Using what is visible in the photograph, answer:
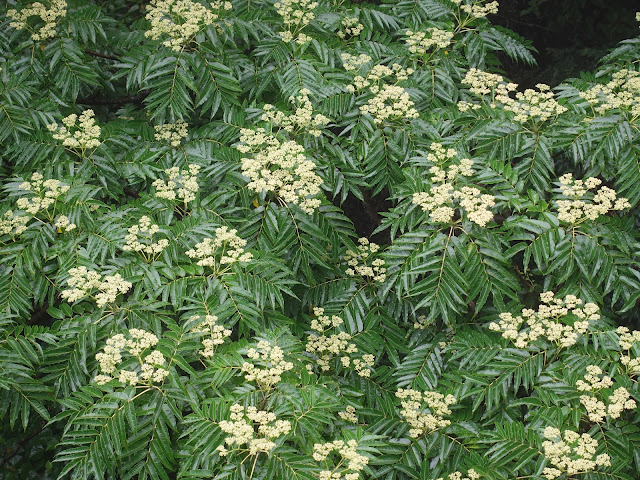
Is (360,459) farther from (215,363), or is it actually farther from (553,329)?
(553,329)

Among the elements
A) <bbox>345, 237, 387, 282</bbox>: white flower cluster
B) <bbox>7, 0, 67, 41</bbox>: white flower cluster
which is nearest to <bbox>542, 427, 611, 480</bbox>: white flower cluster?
<bbox>345, 237, 387, 282</bbox>: white flower cluster

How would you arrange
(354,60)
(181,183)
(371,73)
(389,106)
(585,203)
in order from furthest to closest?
1. (354,60)
2. (371,73)
3. (389,106)
4. (181,183)
5. (585,203)

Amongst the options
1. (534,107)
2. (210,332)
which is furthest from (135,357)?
(534,107)

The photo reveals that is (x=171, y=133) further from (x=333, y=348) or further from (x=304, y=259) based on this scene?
(x=333, y=348)

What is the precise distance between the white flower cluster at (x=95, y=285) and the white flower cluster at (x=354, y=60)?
7.99ft

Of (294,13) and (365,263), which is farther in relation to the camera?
(294,13)

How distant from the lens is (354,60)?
5.10 m

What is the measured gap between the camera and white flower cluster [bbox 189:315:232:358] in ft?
11.3

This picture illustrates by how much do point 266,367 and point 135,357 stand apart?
700 millimetres

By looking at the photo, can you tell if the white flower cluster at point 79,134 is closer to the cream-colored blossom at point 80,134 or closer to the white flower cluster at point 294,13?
the cream-colored blossom at point 80,134

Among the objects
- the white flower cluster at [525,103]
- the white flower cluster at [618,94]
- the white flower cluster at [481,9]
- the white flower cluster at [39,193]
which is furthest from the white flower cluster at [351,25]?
the white flower cluster at [39,193]

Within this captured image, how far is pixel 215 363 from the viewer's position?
3.39 metres

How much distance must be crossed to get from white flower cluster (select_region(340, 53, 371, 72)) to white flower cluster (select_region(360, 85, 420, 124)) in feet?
1.08

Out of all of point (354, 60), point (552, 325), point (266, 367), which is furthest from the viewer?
point (354, 60)
